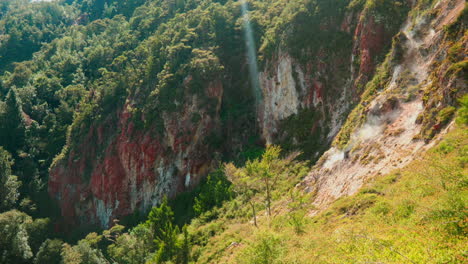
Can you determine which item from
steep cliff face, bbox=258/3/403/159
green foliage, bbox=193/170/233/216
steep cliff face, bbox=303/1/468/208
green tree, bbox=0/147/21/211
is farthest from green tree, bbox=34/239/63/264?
steep cliff face, bbox=303/1/468/208

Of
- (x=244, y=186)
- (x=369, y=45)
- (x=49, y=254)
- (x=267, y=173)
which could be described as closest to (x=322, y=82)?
(x=369, y=45)

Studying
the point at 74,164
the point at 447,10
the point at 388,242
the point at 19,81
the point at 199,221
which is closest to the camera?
the point at 388,242

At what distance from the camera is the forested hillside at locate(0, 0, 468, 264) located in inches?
500

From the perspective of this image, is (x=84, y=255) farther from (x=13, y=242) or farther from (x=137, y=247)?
(x=13, y=242)

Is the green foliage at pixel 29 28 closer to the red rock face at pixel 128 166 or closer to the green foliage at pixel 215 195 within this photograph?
the red rock face at pixel 128 166

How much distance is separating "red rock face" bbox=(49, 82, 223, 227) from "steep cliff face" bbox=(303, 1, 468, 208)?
1898 cm

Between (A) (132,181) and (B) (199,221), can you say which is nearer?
(B) (199,221)

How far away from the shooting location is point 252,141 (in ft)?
123

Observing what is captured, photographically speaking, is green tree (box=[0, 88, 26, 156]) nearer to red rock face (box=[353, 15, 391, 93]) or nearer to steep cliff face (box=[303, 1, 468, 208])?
steep cliff face (box=[303, 1, 468, 208])

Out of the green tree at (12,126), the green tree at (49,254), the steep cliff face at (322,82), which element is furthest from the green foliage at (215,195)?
the green tree at (12,126)

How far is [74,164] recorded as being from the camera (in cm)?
5066

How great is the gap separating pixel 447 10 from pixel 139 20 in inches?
2742

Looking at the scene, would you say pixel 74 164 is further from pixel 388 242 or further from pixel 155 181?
pixel 388 242

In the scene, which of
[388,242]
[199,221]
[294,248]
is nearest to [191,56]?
[199,221]
